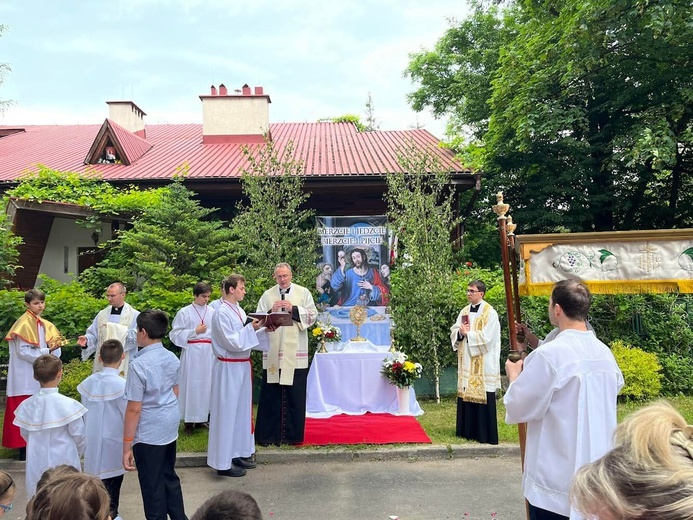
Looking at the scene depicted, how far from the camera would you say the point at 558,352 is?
289 centimetres

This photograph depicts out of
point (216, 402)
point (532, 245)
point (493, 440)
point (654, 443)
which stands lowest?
point (493, 440)

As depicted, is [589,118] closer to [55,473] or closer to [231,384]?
[231,384]

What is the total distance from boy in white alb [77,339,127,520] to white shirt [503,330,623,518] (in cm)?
311

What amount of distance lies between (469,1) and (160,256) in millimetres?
15258

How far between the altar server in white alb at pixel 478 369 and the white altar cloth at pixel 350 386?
1545mm

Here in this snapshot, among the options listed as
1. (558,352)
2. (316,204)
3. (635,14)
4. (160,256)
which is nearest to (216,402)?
(558,352)

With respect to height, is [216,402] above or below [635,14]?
below

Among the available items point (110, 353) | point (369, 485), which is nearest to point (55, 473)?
point (110, 353)

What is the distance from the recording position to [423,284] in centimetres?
964

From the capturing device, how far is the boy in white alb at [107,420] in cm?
420

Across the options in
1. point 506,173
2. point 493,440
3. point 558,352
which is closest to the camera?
point 558,352

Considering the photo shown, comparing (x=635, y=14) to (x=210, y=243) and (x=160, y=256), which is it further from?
(x=160, y=256)

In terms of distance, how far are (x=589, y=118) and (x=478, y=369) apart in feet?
40.7

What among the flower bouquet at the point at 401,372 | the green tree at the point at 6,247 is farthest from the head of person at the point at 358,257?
the green tree at the point at 6,247
